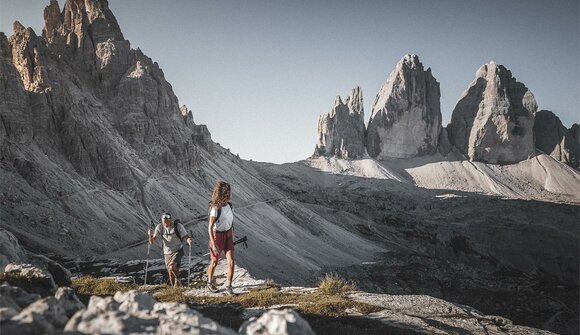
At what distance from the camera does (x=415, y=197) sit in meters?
115

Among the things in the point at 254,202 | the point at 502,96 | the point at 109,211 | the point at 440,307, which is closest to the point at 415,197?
the point at 254,202

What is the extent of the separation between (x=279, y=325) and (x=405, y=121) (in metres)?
164

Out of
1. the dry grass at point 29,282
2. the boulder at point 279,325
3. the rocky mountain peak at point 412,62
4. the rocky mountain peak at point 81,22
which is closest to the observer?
the boulder at point 279,325

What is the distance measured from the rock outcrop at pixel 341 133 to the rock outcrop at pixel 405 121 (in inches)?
230

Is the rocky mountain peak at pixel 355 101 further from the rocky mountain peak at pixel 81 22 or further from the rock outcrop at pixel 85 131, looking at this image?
the rocky mountain peak at pixel 81 22

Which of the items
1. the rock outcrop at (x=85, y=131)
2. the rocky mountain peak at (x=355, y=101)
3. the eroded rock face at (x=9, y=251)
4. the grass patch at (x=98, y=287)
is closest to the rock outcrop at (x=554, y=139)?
the rocky mountain peak at (x=355, y=101)

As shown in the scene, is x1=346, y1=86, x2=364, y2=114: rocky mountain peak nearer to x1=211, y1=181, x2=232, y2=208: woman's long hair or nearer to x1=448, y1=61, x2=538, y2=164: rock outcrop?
x1=448, y1=61, x2=538, y2=164: rock outcrop

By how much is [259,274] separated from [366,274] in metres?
20.0

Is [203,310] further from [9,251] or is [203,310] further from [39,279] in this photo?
[9,251]

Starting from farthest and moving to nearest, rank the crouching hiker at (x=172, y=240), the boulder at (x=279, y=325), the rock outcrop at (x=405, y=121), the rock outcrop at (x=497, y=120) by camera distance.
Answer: the rock outcrop at (x=405, y=121) < the rock outcrop at (x=497, y=120) < the crouching hiker at (x=172, y=240) < the boulder at (x=279, y=325)

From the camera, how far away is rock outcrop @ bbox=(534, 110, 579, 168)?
151875mm

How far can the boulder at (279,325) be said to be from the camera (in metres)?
3.77

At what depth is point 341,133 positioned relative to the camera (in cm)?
15650

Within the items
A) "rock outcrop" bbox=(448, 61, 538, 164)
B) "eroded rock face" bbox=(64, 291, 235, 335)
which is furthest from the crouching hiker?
"rock outcrop" bbox=(448, 61, 538, 164)
